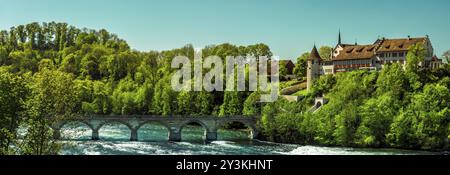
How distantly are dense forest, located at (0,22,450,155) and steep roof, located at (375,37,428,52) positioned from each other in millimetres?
4367

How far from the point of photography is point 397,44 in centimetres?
5972

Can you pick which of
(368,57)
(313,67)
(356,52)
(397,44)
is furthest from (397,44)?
(313,67)

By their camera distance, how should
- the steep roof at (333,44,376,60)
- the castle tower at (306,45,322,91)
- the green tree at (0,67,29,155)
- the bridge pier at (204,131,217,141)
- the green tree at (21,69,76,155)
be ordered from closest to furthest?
the green tree at (21,69,76,155) → the green tree at (0,67,29,155) → the bridge pier at (204,131,217,141) → the steep roof at (333,44,376,60) → the castle tower at (306,45,322,91)

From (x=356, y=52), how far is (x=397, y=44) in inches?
197

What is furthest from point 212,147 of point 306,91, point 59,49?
point 59,49

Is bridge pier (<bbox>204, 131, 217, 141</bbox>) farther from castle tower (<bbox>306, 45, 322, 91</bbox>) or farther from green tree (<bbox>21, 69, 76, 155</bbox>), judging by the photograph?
green tree (<bbox>21, 69, 76, 155</bbox>)

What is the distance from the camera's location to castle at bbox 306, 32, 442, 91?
190ft

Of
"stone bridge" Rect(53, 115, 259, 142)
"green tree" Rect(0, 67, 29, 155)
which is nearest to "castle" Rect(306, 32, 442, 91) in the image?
"stone bridge" Rect(53, 115, 259, 142)

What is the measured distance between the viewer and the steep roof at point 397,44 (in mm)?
58219

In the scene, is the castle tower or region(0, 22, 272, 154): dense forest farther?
the castle tower

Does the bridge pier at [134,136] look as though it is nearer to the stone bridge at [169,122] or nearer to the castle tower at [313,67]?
the stone bridge at [169,122]

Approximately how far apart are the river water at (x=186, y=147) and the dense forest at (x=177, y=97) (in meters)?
2.38
